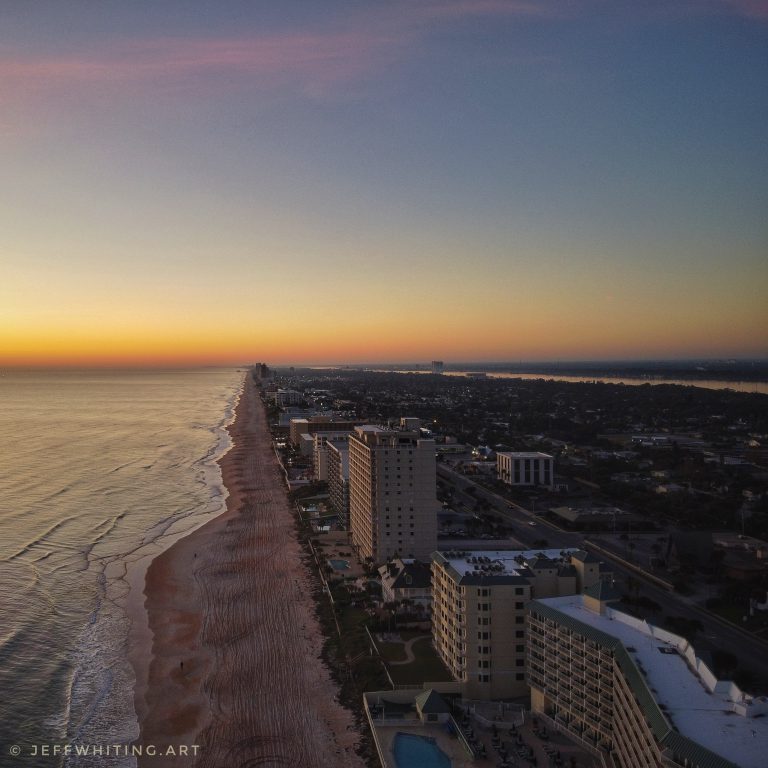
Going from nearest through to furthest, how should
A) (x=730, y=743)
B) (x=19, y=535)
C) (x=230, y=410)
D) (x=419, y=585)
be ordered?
(x=730, y=743) < (x=419, y=585) < (x=19, y=535) < (x=230, y=410)

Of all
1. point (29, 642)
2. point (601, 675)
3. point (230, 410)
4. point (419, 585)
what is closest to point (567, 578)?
point (601, 675)

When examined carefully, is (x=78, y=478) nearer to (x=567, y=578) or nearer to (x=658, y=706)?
(x=567, y=578)

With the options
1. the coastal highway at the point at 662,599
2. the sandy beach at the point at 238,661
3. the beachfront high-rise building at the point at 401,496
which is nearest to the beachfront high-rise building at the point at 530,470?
the coastal highway at the point at 662,599

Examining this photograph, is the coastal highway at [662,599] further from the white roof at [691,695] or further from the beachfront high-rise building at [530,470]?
the beachfront high-rise building at [530,470]

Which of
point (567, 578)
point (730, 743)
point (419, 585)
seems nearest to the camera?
point (730, 743)

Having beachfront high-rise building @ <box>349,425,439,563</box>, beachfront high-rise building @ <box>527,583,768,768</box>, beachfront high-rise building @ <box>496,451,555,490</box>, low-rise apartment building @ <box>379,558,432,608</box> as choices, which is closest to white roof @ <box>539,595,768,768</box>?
beachfront high-rise building @ <box>527,583,768,768</box>

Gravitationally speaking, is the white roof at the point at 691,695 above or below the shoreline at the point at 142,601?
above

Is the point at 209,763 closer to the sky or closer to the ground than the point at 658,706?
closer to the ground

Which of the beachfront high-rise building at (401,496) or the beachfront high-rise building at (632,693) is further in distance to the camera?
the beachfront high-rise building at (401,496)
